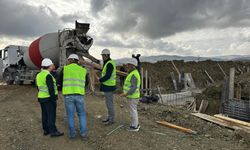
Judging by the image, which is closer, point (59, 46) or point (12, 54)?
point (59, 46)

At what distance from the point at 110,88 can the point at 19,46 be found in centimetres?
1296

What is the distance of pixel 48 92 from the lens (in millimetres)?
5156

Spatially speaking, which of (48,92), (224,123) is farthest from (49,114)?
(224,123)

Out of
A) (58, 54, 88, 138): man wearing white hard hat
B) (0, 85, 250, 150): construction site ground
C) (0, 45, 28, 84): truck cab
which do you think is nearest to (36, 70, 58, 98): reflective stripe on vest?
(58, 54, 88, 138): man wearing white hard hat

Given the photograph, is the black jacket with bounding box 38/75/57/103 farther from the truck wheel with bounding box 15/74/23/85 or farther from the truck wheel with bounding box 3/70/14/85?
the truck wheel with bounding box 3/70/14/85

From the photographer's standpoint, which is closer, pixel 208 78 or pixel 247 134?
pixel 247 134

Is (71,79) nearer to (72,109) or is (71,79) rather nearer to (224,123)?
(72,109)

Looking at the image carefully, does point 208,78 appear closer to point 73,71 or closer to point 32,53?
point 32,53

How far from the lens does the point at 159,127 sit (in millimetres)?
6426

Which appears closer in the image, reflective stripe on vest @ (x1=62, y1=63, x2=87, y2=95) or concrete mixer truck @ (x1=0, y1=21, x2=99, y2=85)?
reflective stripe on vest @ (x1=62, y1=63, x2=87, y2=95)

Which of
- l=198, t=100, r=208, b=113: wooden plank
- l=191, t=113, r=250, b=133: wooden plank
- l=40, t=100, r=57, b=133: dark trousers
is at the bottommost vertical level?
l=198, t=100, r=208, b=113: wooden plank

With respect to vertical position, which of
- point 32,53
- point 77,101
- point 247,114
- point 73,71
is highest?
point 32,53

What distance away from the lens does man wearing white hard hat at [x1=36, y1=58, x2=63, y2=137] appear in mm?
5078

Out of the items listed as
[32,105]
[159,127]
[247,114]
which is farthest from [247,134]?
[32,105]
